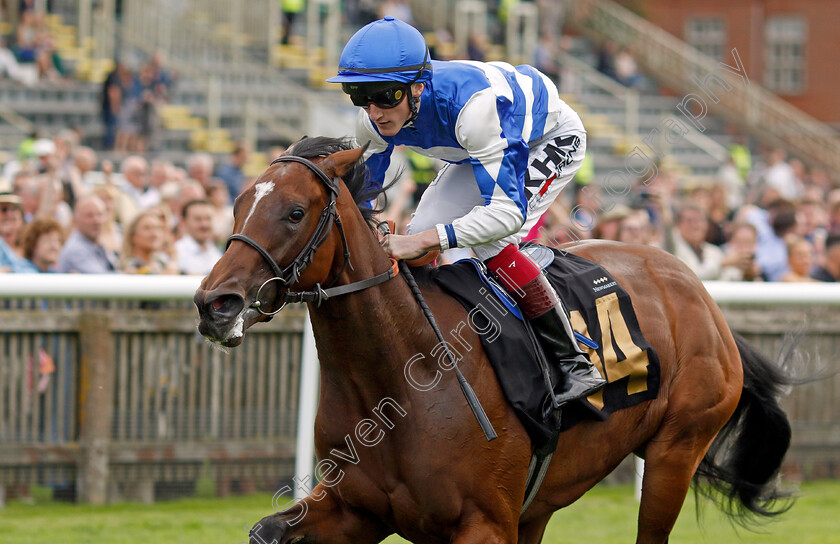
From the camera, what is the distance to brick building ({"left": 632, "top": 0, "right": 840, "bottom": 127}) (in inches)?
1111

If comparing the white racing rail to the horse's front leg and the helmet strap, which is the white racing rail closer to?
the horse's front leg

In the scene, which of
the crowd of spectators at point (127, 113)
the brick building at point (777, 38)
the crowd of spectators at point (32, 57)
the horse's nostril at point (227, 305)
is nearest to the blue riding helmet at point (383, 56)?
the horse's nostril at point (227, 305)

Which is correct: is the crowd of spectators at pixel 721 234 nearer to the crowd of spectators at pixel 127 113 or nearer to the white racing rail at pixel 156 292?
the white racing rail at pixel 156 292

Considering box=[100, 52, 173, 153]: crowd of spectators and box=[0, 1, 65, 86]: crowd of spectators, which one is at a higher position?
box=[0, 1, 65, 86]: crowd of spectators

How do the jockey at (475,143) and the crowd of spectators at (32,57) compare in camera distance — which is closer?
the jockey at (475,143)

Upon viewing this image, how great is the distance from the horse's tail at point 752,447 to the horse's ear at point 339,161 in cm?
214

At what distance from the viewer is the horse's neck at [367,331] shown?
121 inches

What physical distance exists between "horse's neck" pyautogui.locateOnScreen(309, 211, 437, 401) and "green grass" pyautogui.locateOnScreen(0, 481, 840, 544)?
193 centimetres

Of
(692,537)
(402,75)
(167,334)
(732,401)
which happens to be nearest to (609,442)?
(732,401)

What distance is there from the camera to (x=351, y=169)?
10.3 feet

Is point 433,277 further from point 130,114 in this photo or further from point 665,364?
point 130,114

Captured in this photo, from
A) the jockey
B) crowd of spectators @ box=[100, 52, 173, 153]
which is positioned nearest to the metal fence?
the jockey

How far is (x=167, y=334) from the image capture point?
17.3 feet

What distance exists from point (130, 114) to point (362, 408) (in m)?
9.49
